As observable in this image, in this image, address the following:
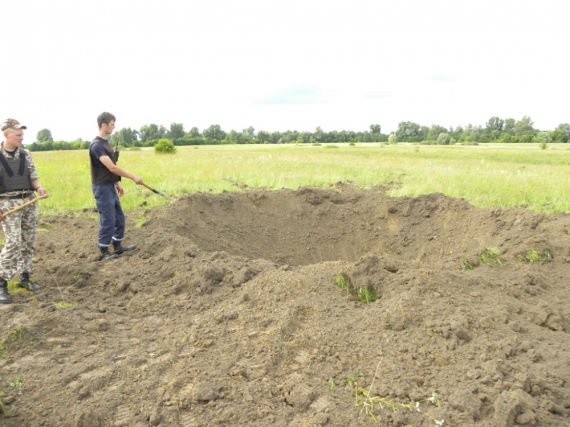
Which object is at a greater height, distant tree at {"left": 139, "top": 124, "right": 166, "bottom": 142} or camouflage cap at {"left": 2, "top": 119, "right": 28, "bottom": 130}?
camouflage cap at {"left": 2, "top": 119, "right": 28, "bottom": 130}

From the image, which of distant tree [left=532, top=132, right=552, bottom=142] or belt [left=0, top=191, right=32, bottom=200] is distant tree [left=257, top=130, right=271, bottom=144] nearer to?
distant tree [left=532, top=132, right=552, bottom=142]

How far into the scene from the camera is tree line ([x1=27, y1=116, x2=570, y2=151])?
52.0m

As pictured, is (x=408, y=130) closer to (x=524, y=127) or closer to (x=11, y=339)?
(x=524, y=127)

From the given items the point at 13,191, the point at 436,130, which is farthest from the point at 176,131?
the point at 13,191

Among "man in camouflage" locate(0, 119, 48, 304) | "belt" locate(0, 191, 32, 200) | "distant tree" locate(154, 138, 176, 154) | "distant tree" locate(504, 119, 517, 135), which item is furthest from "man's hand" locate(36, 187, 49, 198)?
"distant tree" locate(504, 119, 517, 135)

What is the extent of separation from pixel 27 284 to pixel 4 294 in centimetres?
37

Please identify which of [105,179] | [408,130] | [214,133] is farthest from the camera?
[408,130]

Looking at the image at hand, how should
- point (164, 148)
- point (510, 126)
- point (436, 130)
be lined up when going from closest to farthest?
point (164, 148), point (510, 126), point (436, 130)

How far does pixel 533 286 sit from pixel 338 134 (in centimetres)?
6678

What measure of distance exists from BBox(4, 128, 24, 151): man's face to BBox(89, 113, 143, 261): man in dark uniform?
93 centimetres

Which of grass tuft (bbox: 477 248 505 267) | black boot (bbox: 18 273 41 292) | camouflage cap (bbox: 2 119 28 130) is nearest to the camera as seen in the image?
camouflage cap (bbox: 2 119 28 130)

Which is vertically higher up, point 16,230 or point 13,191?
point 13,191

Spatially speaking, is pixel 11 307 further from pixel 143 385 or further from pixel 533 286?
pixel 533 286

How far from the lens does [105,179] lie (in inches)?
223
